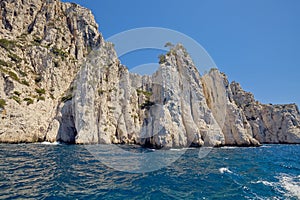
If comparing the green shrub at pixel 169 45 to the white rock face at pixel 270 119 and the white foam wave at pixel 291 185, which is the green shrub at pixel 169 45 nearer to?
the white foam wave at pixel 291 185

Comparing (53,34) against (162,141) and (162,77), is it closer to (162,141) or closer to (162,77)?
(162,77)

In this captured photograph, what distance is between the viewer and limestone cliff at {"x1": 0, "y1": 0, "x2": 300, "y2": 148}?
37.7 meters

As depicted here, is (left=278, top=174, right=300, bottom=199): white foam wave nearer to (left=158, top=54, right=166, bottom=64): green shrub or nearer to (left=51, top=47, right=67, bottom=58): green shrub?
(left=158, top=54, right=166, bottom=64): green shrub

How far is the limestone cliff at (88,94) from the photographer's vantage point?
3769cm

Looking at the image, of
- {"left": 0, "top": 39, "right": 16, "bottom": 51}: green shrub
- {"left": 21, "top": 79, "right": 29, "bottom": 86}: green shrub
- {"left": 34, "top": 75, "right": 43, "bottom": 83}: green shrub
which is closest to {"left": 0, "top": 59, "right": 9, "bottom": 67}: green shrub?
{"left": 0, "top": 39, "right": 16, "bottom": 51}: green shrub

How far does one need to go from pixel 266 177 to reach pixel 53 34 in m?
73.9

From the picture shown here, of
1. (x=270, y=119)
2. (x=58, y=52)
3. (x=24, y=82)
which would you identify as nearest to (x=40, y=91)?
(x=24, y=82)

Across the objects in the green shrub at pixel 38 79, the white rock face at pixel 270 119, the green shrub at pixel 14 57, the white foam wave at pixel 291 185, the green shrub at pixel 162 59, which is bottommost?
the white foam wave at pixel 291 185

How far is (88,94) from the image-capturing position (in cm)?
4969

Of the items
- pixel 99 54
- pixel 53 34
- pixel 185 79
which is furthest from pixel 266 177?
pixel 53 34

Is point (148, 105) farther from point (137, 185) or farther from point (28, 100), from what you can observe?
point (137, 185)

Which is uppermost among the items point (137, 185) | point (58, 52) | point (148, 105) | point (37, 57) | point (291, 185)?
point (58, 52)

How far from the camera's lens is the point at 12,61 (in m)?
49.1

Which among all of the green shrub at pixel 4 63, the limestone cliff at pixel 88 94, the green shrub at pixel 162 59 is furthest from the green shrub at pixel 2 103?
the green shrub at pixel 162 59
